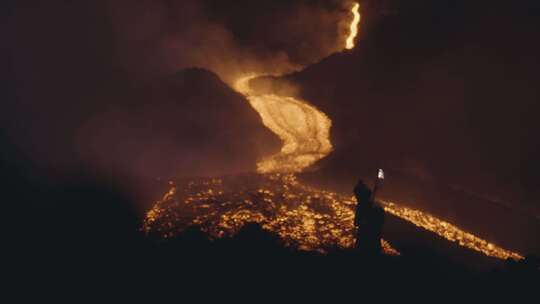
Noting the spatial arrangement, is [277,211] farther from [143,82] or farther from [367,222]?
[143,82]

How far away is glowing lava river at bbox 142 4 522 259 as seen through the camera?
14.7 meters

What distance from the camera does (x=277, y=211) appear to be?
16.2 m

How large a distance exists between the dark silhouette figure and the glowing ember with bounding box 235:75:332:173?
7.34m

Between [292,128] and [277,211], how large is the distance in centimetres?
791

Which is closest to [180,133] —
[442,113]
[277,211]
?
[277,211]

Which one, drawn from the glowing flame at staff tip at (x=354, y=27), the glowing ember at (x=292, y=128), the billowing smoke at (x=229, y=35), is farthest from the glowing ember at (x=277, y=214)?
the glowing flame at staff tip at (x=354, y=27)

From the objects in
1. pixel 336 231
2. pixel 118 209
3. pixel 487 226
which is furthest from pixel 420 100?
pixel 118 209

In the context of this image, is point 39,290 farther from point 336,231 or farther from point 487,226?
point 487,226

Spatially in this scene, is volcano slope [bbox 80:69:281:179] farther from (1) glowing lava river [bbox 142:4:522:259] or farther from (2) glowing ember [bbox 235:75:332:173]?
(1) glowing lava river [bbox 142:4:522:259]

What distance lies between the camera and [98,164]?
19141 millimetres

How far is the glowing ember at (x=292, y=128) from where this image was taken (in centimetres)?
2039

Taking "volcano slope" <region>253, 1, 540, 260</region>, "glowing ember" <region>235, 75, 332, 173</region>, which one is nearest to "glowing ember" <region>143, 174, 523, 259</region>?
"volcano slope" <region>253, 1, 540, 260</region>

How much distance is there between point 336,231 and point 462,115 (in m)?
13.8

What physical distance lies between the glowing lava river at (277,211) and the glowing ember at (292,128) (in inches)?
4.0
